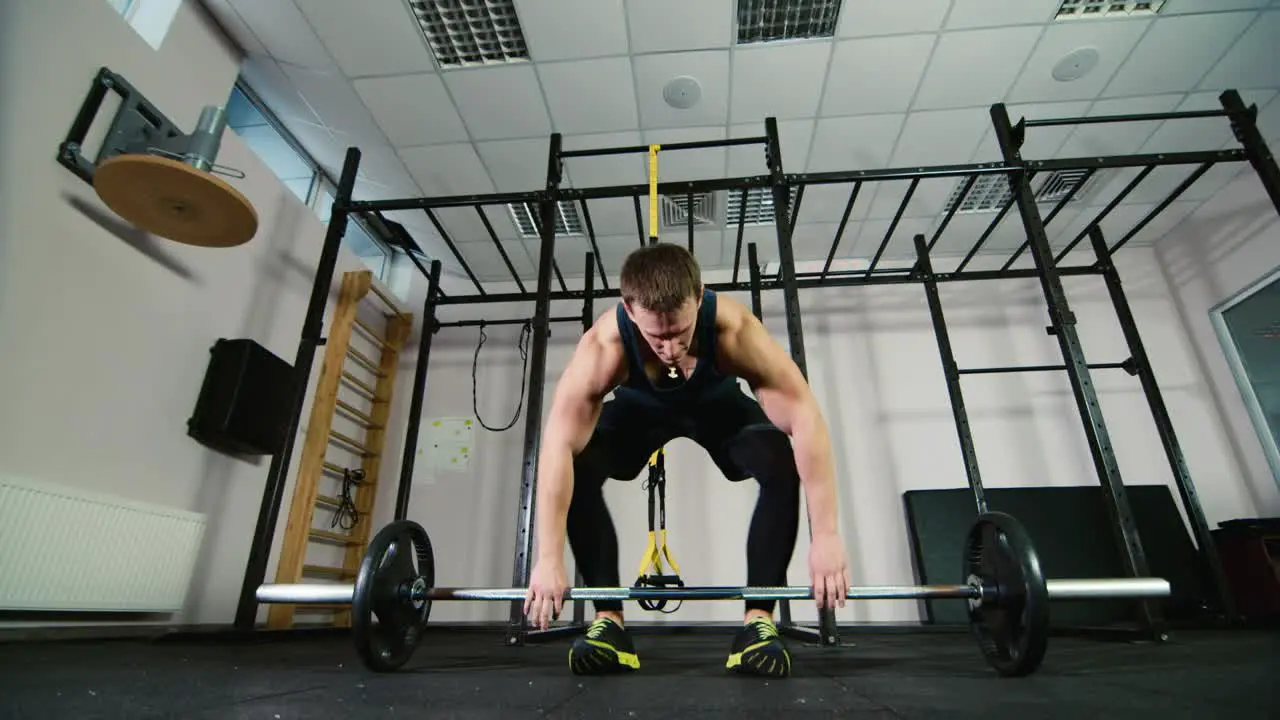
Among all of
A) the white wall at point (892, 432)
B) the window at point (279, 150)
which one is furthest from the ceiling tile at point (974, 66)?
the window at point (279, 150)

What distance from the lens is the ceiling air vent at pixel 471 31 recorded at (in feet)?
8.35


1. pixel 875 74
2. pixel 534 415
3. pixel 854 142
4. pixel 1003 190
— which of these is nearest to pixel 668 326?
pixel 534 415

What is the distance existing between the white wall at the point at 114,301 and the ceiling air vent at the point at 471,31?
101cm

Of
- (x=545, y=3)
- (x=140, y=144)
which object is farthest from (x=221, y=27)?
(x=545, y=3)

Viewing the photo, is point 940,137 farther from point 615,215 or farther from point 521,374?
point 521,374

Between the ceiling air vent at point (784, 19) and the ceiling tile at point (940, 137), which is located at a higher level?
the ceiling air vent at point (784, 19)

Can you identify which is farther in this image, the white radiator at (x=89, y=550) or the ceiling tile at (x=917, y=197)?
the ceiling tile at (x=917, y=197)

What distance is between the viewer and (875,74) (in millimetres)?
2846

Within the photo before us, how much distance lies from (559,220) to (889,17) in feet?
7.20

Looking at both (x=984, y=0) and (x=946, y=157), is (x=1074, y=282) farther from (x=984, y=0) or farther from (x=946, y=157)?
(x=984, y=0)

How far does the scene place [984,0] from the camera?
2545 mm

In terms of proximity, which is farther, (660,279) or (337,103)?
(337,103)

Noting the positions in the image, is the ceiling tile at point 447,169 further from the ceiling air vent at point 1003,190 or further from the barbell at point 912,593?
the ceiling air vent at point 1003,190

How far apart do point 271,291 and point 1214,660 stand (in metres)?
3.92
